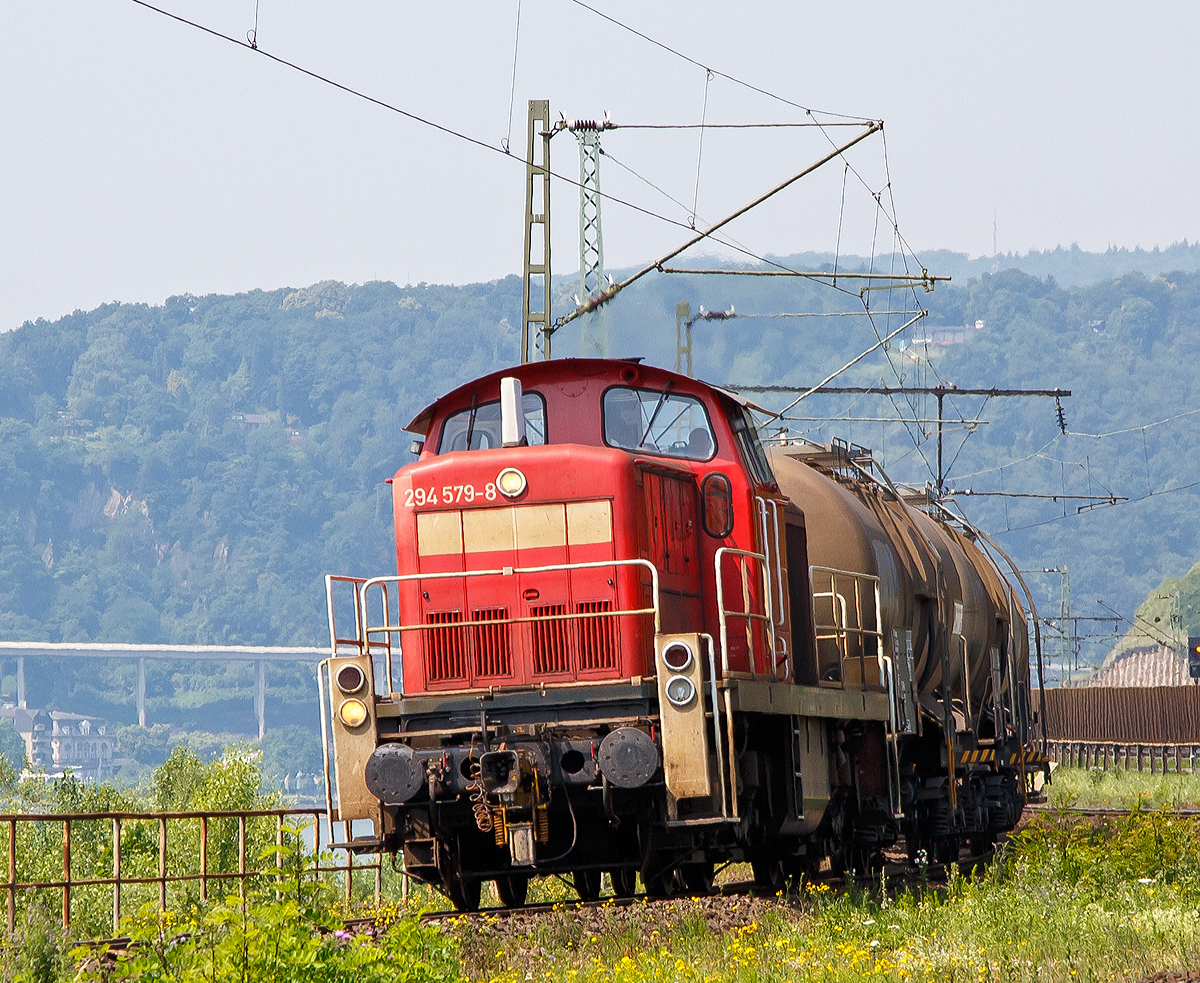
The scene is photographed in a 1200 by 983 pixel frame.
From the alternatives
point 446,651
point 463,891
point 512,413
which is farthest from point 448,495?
point 463,891

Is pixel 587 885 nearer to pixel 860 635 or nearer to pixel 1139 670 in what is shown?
pixel 860 635

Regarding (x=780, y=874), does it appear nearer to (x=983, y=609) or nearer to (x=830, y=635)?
(x=830, y=635)

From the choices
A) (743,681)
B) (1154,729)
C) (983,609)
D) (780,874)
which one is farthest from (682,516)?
(1154,729)

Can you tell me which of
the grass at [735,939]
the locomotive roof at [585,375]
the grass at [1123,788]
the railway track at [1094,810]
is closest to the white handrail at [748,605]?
the locomotive roof at [585,375]

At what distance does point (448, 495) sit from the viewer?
40.3ft

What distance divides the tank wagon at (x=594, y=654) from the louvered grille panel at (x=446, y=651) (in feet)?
0.06

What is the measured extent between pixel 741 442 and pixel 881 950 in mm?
4410

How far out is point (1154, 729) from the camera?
47.8 m

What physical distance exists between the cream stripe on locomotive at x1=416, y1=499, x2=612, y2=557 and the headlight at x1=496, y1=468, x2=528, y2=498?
4.6 inches

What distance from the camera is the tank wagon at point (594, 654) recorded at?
36.8 feet

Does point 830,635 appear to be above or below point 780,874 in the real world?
above

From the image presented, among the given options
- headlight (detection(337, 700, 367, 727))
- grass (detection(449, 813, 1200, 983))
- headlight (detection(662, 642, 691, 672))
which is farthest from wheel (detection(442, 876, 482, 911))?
headlight (detection(662, 642, 691, 672))

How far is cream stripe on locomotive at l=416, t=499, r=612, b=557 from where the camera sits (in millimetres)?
12000

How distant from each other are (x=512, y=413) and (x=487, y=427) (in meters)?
0.42
